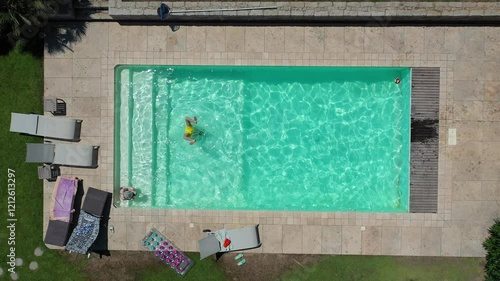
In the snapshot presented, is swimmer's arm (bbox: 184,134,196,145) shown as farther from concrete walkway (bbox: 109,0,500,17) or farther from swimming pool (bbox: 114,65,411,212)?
concrete walkway (bbox: 109,0,500,17)

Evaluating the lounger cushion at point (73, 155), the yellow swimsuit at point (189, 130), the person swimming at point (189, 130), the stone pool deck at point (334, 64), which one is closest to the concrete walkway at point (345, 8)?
the stone pool deck at point (334, 64)

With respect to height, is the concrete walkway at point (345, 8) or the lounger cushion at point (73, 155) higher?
the concrete walkway at point (345, 8)

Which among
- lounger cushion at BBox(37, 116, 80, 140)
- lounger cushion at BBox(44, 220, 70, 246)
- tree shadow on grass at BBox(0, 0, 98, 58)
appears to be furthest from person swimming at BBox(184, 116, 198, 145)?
lounger cushion at BBox(44, 220, 70, 246)

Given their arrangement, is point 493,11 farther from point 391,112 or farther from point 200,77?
point 200,77

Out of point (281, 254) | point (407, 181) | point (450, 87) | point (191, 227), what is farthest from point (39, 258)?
point (450, 87)

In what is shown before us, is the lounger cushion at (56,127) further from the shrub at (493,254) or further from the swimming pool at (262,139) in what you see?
the shrub at (493,254)

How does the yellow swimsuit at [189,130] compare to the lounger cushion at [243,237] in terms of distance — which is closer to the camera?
the lounger cushion at [243,237]
